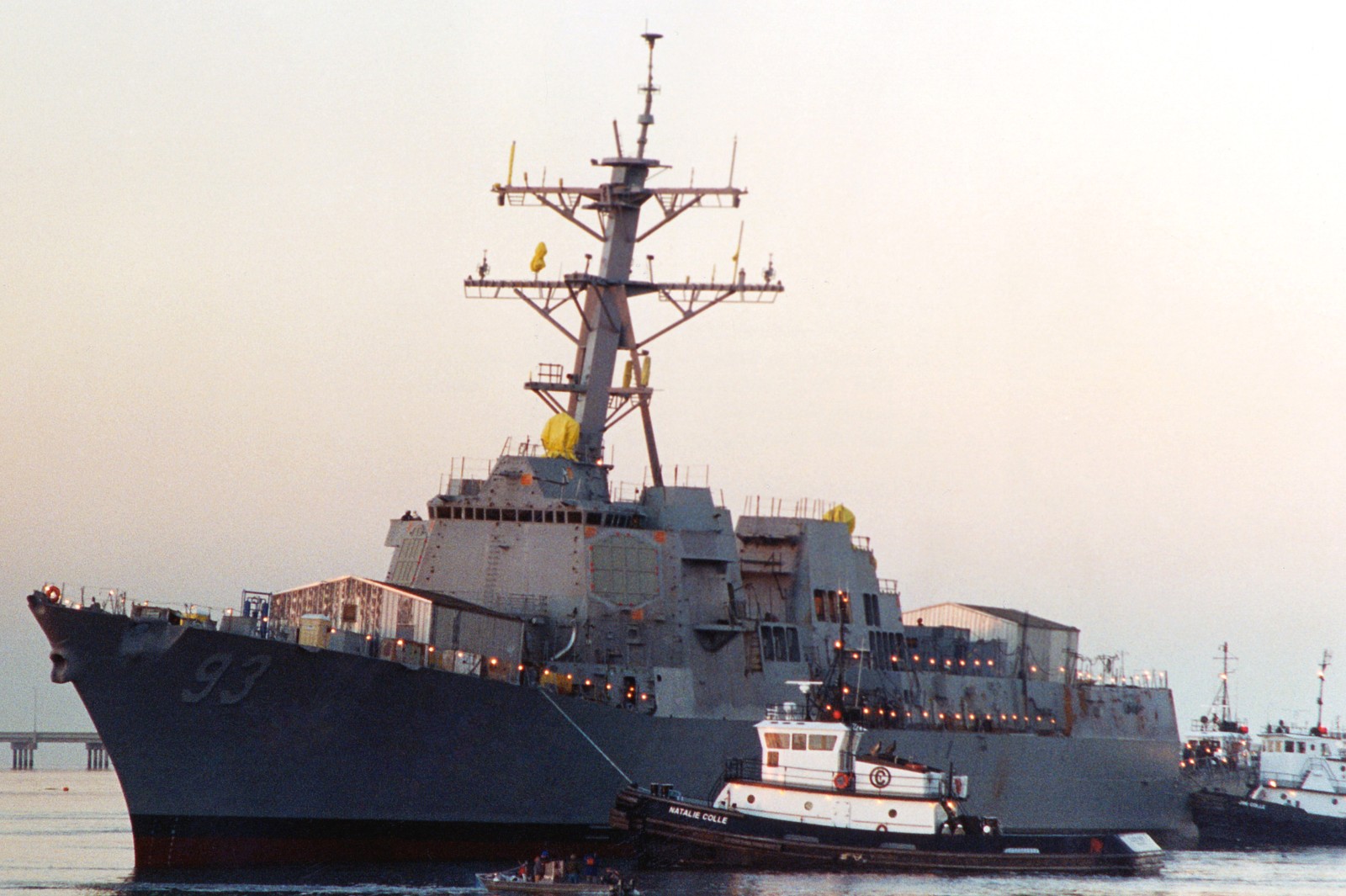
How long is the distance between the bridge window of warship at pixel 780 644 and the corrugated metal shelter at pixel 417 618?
21.8ft

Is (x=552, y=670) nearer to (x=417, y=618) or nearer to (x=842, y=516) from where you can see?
(x=417, y=618)

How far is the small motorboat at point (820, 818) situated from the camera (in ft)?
120

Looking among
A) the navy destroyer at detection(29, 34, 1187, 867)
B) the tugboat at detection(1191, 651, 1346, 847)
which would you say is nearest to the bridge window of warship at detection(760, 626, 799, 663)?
the navy destroyer at detection(29, 34, 1187, 867)

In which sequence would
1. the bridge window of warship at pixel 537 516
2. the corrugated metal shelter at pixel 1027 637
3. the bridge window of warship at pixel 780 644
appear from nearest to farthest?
the bridge window of warship at pixel 537 516 < the bridge window of warship at pixel 780 644 < the corrugated metal shelter at pixel 1027 637

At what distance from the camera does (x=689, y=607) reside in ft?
133

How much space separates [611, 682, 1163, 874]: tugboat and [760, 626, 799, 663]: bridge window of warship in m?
3.40

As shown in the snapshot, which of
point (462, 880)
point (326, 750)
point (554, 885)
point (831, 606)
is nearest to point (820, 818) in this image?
point (554, 885)

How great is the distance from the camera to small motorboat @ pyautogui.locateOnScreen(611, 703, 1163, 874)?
36.6m

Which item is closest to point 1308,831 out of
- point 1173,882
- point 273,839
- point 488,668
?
point 1173,882

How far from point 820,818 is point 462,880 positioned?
7.72 metres

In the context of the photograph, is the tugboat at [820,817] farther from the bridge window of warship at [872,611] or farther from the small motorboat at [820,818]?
the bridge window of warship at [872,611]

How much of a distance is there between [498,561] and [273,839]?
26.4ft

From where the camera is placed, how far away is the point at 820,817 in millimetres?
37719

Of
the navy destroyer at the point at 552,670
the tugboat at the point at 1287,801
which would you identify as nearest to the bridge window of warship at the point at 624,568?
the navy destroyer at the point at 552,670
